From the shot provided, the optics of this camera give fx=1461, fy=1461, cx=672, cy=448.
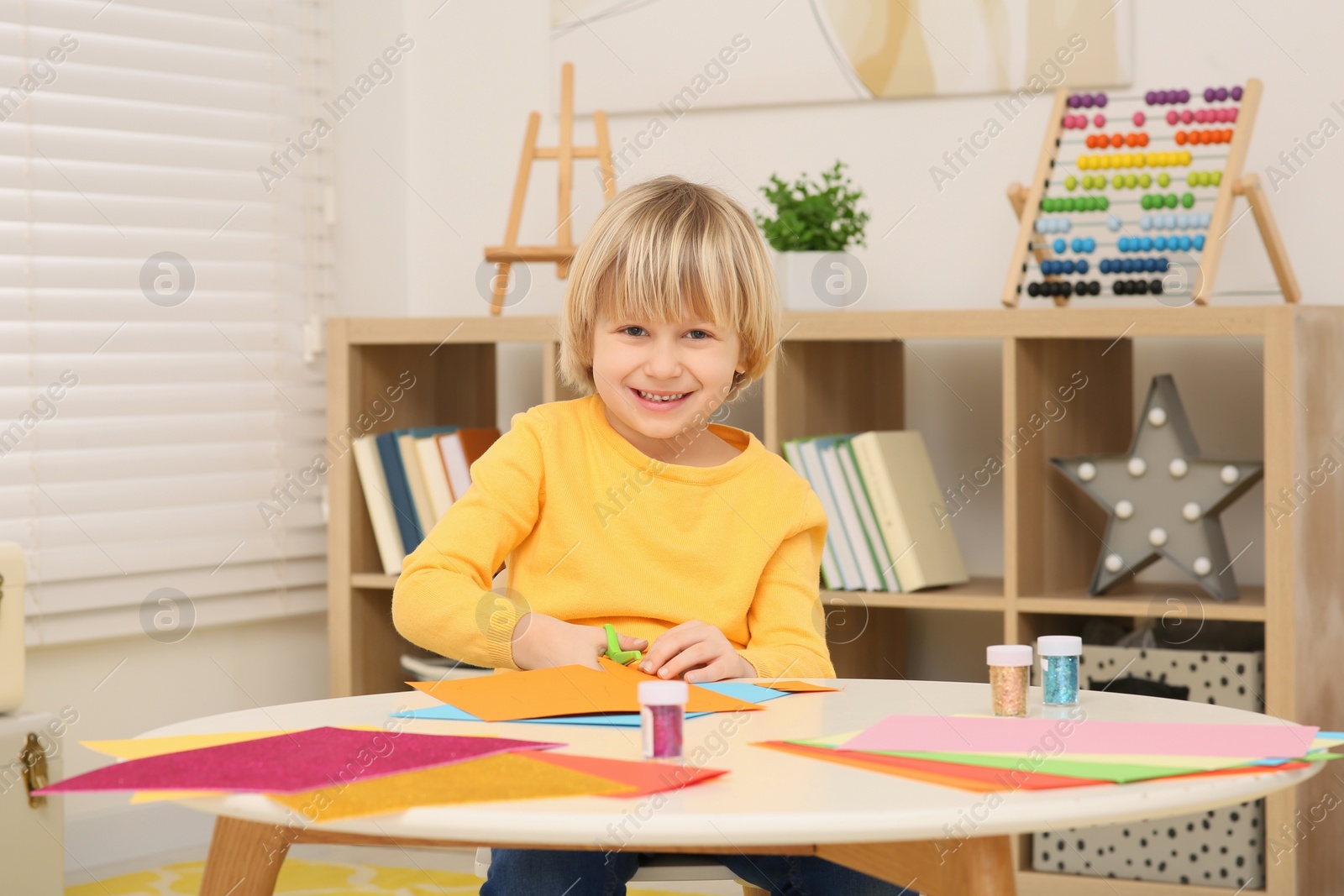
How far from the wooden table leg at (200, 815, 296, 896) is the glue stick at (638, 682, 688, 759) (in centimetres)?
30

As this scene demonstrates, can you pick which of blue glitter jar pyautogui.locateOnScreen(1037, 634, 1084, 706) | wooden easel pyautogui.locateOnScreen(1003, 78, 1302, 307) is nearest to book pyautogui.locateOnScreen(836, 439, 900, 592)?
wooden easel pyautogui.locateOnScreen(1003, 78, 1302, 307)

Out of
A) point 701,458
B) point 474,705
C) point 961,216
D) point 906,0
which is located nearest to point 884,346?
point 961,216

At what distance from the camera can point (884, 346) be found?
8.71ft

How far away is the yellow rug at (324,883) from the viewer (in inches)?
94.6

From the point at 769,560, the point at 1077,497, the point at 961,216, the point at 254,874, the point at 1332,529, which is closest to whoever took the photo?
the point at 254,874

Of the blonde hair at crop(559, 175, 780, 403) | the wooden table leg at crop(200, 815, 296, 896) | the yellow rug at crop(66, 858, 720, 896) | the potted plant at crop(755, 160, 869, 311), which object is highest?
the potted plant at crop(755, 160, 869, 311)

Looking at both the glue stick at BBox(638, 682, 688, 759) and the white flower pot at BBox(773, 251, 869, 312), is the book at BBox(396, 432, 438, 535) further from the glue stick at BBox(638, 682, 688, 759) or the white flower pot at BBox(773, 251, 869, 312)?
the glue stick at BBox(638, 682, 688, 759)

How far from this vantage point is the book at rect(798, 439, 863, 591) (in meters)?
2.39

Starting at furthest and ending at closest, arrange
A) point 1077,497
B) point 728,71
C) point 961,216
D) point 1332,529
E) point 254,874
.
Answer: point 728,71 → point 961,216 → point 1077,497 → point 1332,529 → point 254,874

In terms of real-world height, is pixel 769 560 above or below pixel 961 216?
below

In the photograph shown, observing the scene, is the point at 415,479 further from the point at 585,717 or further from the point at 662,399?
the point at 585,717

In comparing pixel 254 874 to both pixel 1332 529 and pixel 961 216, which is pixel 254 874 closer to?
pixel 1332 529

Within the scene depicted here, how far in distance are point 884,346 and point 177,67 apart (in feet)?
4.58

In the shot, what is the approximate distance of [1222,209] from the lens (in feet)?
7.16
